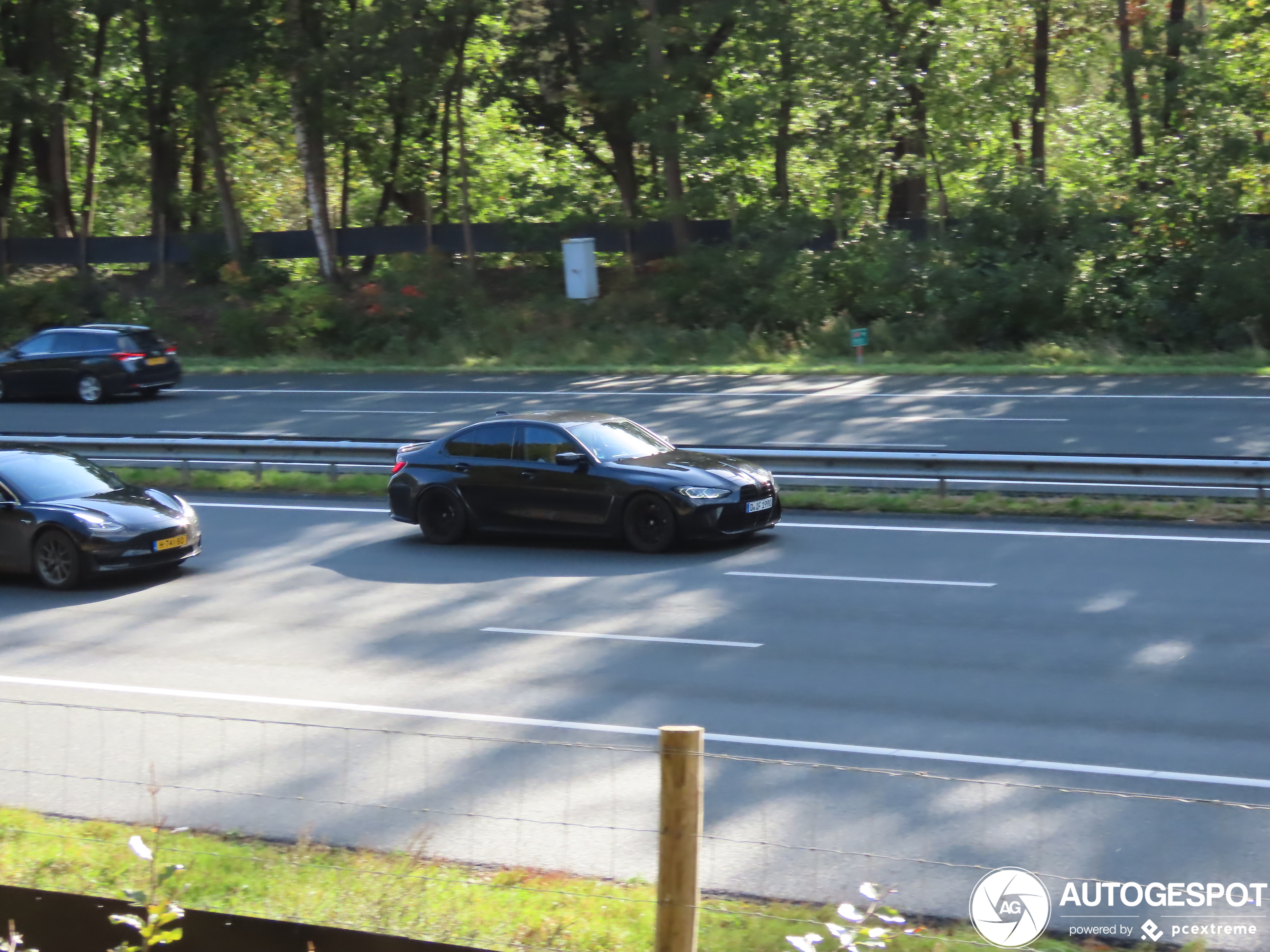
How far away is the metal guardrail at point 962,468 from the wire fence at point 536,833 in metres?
8.73

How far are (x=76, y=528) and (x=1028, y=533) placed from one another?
9.73m

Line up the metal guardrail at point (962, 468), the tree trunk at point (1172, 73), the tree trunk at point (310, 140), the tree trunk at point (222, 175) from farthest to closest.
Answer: the tree trunk at point (222, 175)
the tree trunk at point (310, 140)
the tree trunk at point (1172, 73)
the metal guardrail at point (962, 468)

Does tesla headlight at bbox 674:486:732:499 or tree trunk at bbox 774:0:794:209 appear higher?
tree trunk at bbox 774:0:794:209

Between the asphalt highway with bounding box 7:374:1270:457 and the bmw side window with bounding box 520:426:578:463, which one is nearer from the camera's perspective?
the bmw side window with bounding box 520:426:578:463

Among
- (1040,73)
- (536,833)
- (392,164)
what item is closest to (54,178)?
(392,164)

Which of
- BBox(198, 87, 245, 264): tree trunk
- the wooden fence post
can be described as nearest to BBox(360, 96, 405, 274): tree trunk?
BBox(198, 87, 245, 264): tree trunk

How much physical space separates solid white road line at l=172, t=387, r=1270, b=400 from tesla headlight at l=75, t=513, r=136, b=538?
14.1 metres

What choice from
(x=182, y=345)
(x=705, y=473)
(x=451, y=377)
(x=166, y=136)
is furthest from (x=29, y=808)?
(x=166, y=136)

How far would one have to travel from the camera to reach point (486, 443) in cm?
1516

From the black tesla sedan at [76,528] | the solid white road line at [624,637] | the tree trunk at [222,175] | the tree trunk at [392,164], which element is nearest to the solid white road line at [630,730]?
the solid white road line at [624,637]

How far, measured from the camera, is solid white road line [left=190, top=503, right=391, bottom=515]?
17.5 meters

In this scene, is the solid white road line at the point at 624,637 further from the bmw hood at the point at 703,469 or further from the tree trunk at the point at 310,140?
the tree trunk at the point at 310,140

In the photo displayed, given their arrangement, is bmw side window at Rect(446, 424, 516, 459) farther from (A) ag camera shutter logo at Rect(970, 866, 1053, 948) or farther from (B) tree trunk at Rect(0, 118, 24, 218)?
(B) tree trunk at Rect(0, 118, 24, 218)

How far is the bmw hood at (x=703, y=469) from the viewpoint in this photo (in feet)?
45.2
